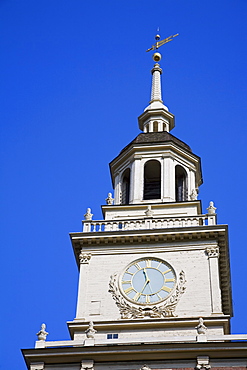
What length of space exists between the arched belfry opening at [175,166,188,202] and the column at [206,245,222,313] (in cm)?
580

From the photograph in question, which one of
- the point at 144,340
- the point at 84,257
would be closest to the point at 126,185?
the point at 84,257

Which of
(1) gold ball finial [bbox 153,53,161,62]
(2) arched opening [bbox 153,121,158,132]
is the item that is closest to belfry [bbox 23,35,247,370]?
(2) arched opening [bbox 153,121,158,132]

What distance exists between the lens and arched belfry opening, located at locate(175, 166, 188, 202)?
152 ft

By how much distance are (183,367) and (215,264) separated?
262 inches

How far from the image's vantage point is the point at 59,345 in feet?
119

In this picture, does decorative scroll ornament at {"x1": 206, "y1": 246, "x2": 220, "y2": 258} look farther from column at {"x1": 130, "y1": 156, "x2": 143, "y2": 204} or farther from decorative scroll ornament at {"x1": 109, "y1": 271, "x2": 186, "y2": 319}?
column at {"x1": 130, "y1": 156, "x2": 143, "y2": 204}

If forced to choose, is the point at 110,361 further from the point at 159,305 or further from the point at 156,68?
the point at 156,68

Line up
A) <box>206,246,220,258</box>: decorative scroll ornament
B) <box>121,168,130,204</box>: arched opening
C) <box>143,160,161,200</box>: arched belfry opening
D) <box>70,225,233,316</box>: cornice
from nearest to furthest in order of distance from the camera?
1. <box>206,246,220,258</box>: decorative scroll ornament
2. <box>70,225,233,316</box>: cornice
3. <box>143,160,161,200</box>: arched belfry opening
4. <box>121,168,130,204</box>: arched opening

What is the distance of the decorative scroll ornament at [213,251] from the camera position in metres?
→ 40.5

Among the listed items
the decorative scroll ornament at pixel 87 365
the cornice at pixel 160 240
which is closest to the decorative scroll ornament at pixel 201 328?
the decorative scroll ornament at pixel 87 365

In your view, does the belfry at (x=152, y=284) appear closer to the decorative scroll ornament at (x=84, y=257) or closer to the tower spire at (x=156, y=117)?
the decorative scroll ornament at (x=84, y=257)

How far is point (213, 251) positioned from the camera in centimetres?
4062

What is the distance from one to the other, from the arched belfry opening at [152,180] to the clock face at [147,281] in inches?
243

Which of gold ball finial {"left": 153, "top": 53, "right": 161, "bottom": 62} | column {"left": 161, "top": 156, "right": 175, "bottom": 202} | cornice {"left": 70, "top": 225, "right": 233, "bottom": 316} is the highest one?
gold ball finial {"left": 153, "top": 53, "right": 161, "bottom": 62}
